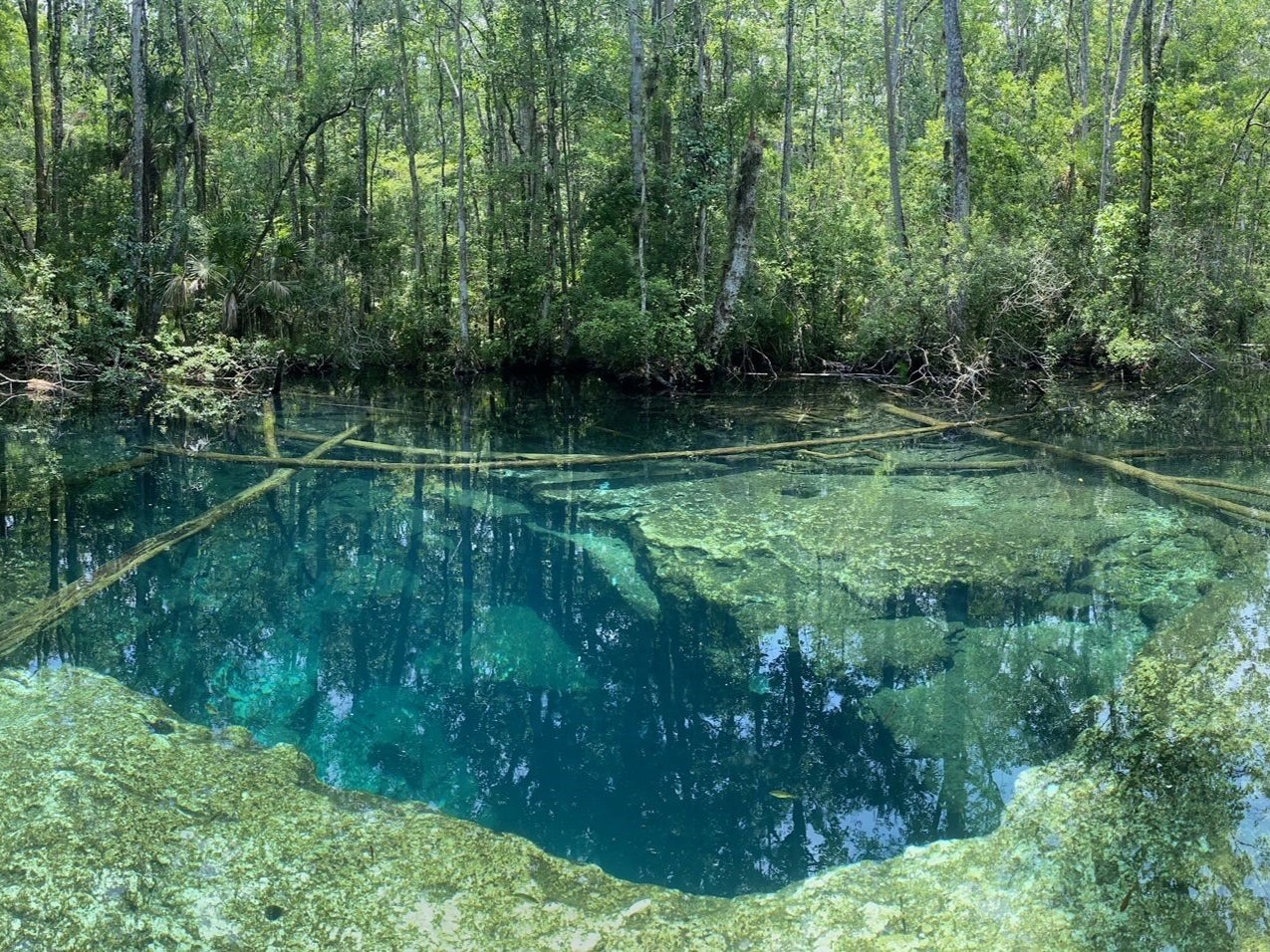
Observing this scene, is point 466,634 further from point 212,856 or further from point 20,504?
point 20,504

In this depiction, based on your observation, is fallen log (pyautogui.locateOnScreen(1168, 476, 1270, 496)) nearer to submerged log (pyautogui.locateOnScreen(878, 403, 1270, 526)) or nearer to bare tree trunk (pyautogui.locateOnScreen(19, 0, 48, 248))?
submerged log (pyautogui.locateOnScreen(878, 403, 1270, 526))

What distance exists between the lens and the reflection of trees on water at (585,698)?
4.30 meters

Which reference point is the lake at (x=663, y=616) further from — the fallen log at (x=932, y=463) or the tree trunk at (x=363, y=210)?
the tree trunk at (x=363, y=210)

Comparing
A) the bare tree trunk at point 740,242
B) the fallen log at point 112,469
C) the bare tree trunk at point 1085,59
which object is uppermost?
the bare tree trunk at point 1085,59

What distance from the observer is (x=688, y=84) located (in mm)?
20078

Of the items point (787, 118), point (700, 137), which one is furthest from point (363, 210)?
point (787, 118)

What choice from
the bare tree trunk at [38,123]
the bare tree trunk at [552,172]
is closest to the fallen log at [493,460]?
the bare tree trunk at [552,172]

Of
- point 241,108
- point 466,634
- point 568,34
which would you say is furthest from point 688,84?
point 466,634

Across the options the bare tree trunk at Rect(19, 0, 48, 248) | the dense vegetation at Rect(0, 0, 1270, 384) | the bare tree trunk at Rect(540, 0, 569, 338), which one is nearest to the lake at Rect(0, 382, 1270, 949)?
the dense vegetation at Rect(0, 0, 1270, 384)

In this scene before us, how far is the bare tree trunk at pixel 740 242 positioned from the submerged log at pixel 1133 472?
536 cm

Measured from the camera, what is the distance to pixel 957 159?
658 inches

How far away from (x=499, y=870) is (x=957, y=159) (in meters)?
16.3

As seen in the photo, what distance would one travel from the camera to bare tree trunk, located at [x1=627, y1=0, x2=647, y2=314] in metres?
17.8

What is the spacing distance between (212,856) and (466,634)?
3.18 meters
